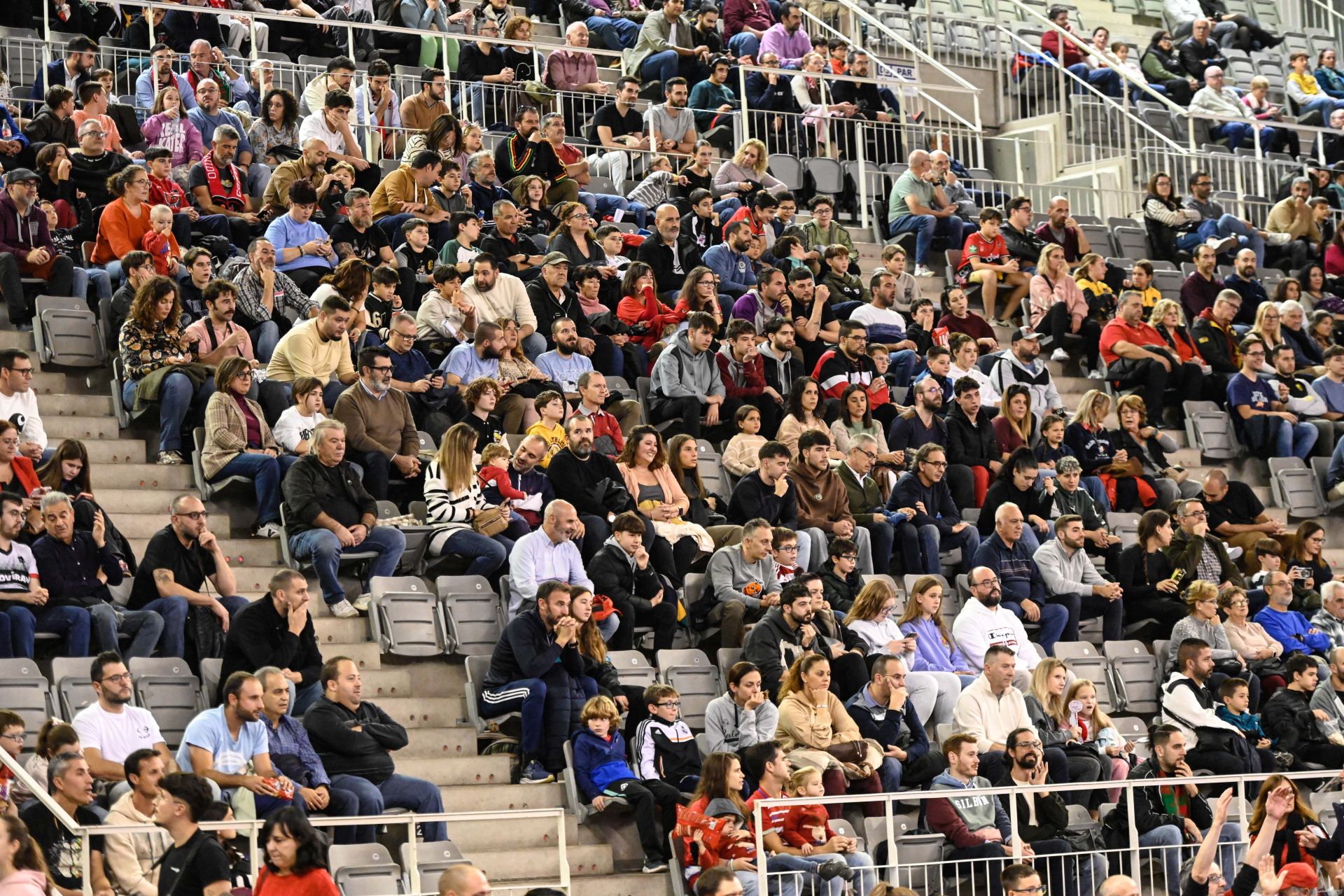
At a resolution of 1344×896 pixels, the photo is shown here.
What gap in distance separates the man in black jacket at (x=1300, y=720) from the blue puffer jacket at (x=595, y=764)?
13.4ft

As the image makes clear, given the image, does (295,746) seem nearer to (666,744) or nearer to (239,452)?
(666,744)

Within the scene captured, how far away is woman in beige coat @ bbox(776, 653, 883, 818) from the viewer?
1105 centimetres

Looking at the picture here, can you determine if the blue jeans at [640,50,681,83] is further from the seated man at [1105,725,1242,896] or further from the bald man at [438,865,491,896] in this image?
the bald man at [438,865,491,896]

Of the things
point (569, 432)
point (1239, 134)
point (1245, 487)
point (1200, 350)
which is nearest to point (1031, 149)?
point (1239, 134)

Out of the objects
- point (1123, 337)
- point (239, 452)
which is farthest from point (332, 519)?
point (1123, 337)

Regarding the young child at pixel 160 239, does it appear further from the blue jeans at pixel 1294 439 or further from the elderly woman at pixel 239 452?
the blue jeans at pixel 1294 439

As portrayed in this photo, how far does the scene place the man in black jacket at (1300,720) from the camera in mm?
12688

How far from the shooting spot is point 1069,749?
11859mm

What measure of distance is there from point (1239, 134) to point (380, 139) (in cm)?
873

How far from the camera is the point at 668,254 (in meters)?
15.3

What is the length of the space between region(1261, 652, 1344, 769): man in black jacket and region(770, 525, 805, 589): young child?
281cm

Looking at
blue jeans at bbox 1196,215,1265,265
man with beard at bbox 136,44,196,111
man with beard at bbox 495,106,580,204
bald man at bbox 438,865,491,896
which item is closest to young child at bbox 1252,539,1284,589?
blue jeans at bbox 1196,215,1265,265

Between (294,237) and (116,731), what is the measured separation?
4649mm

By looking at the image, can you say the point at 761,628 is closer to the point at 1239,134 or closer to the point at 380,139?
the point at 380,139
